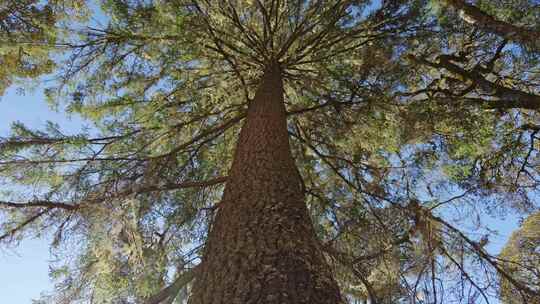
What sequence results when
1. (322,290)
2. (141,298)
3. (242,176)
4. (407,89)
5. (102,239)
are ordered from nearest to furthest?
(322,290)
(242,176)
(102,239)
(141,298)
(407,89)

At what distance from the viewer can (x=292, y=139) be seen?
23.4ft

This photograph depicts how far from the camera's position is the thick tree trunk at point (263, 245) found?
6.79 feet

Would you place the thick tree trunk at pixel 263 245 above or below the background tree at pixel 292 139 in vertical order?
below

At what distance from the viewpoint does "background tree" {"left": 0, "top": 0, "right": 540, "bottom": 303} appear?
4.11 metres

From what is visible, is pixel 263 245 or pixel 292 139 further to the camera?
pixel 292 139

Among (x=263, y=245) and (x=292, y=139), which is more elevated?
(x=292, y=139)

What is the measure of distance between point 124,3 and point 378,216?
174 inches

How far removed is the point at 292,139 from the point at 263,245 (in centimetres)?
480

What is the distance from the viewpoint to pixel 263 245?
7.95 ft

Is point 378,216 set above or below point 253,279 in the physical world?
above

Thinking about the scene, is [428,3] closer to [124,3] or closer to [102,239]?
[124,3]

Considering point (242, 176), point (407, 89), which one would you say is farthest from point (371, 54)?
point (242, 176)

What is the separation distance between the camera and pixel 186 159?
6176 millimetres

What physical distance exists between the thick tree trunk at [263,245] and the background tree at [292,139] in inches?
1.6
